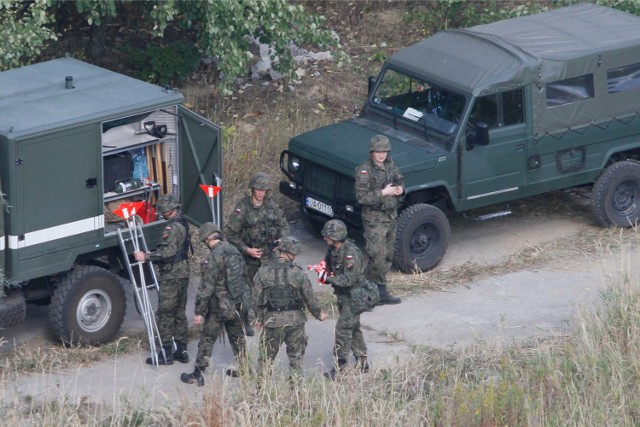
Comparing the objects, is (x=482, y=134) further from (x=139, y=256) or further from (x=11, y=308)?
(x=11, y=308)

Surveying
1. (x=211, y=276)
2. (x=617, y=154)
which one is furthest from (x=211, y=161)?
(x=617, y=154)

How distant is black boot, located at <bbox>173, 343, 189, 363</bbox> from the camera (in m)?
9.96

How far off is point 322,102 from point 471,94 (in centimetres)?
420

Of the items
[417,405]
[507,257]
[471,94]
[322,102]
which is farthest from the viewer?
[322,102]

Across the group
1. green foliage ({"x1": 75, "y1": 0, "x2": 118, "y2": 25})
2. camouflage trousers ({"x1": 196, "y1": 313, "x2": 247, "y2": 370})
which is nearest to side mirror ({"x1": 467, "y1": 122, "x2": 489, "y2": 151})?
camouflage trousers ({"x1": 196, "y1": 313, "x2": 247, "y2": 370})

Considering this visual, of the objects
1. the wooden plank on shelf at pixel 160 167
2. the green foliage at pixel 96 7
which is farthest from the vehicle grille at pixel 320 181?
the green foliage at pixel 96 7

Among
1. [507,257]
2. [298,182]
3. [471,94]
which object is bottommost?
[507,257]

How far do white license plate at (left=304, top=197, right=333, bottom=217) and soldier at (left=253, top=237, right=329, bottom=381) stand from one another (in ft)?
8.56

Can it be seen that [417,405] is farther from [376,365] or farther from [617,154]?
[617,154]

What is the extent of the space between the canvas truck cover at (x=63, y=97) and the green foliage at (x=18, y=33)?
5.08 ft

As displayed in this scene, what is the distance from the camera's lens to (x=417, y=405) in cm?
814

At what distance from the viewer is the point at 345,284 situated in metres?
9.51

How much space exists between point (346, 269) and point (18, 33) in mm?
4771

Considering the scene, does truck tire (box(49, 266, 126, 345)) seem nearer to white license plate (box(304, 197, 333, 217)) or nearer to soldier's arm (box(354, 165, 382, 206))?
soldier's arm (box(354, 165, 382, 206))
